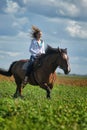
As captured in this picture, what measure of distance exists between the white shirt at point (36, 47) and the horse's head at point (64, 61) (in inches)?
31.1

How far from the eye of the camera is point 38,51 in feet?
67.5

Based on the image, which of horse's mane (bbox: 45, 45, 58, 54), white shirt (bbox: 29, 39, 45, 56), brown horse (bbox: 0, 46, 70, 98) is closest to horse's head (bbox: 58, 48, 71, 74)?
brown horse (bbox: 0, 46, 70, 98)

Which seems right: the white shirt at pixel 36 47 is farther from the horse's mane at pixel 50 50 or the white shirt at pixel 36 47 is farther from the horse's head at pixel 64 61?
the horse's head at pixel 64 61

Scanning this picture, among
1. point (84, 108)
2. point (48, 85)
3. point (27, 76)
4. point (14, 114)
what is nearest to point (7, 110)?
point (14, 114)

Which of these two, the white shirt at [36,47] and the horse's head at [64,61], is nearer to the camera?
the horse's head at [64,61]

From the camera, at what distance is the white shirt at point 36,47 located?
66.8 ft

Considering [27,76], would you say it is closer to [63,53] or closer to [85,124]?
[63,53]

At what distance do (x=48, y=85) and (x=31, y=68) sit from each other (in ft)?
5.23

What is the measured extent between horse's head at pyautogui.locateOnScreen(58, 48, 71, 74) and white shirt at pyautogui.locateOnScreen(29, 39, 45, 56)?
790 millimetres

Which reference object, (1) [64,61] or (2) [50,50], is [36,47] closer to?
(2) [50,50]

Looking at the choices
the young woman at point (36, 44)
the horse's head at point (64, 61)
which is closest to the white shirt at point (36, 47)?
the young woman at point (36, 44)

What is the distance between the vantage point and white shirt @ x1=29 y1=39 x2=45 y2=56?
2036 cm

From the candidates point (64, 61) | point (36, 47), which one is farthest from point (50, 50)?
point (64, 61)

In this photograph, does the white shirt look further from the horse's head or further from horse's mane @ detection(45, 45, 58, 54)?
the horse's head
